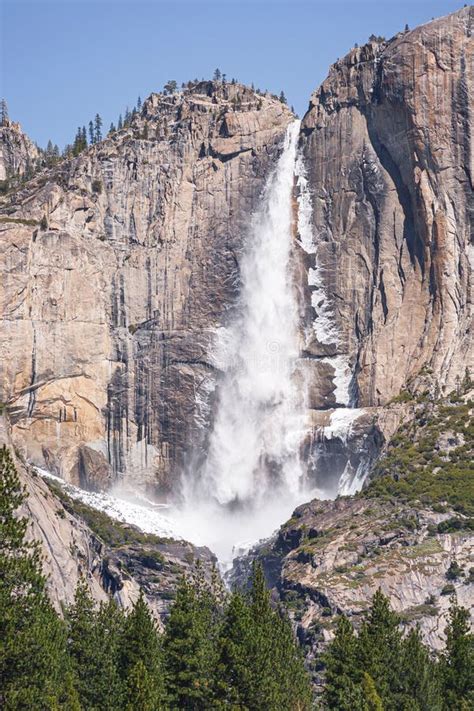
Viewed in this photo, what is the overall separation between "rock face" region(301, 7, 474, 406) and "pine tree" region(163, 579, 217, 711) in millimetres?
60663

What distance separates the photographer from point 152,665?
305 feet

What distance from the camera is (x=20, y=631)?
79.1 meters

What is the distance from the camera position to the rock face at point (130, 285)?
534ft

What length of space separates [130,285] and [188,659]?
253 feet

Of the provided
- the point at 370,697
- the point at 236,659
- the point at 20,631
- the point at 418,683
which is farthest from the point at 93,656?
the point at 418,683

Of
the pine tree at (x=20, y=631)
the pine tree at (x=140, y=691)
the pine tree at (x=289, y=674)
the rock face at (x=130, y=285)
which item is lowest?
the pine tree at (x=289, y=674)

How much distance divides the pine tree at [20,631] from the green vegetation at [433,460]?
59554mm

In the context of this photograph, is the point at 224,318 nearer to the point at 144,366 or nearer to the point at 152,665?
the point at 144,366

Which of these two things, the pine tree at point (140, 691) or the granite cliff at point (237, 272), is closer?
the pine tree at point (140, 691)

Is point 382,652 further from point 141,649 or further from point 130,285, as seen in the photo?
point 130,285

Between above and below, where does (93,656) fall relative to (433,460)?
below

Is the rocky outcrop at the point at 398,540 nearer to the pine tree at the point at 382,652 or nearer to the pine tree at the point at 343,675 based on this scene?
the pine tree at the point at 382,652

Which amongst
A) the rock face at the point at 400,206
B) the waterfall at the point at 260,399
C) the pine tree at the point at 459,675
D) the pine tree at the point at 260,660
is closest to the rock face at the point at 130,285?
the waterfall at the point at 260,399

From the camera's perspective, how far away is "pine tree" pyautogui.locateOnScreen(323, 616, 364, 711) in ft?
308
